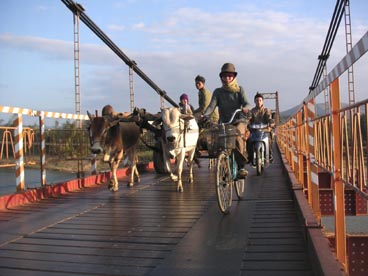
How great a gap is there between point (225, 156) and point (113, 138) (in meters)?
2.64

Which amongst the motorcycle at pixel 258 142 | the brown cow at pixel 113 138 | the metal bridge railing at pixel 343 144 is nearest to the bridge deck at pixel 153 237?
the metal bridge railing at pixel 343 144

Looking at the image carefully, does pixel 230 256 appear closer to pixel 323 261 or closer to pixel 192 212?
pixel 323 261

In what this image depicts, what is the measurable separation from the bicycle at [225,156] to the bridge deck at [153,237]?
0.69 ft

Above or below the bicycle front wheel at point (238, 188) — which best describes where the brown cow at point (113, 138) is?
above

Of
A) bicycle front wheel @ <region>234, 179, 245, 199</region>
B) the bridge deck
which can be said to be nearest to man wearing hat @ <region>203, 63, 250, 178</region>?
bicycle front wheel @ <region>234, 179, 245, 199</region>

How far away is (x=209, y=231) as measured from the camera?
3.94 m

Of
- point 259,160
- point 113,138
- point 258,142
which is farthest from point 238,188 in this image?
point 259,160

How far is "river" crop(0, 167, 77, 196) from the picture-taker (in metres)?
7.49

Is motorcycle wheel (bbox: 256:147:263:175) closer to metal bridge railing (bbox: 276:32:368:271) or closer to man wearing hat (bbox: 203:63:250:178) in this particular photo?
man wearing hat (bbox: 203:63:250:178)

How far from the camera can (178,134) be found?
636cm

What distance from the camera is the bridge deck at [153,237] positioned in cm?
297

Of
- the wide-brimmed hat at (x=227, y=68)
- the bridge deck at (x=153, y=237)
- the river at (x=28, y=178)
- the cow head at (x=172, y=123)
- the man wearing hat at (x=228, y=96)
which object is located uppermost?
the wide-brimmed hat at (x=227, y=68)

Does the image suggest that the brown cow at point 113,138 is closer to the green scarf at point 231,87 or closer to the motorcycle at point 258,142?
the green scarf at point 231,87

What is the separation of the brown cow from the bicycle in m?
1.95
